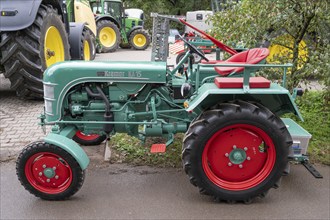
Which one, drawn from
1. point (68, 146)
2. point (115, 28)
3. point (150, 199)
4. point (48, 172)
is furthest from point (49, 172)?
point (115, 28)

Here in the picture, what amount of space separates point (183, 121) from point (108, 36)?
11.4 meters

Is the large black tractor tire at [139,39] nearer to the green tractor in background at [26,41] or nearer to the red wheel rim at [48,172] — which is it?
the green tractor in background at [26,41]

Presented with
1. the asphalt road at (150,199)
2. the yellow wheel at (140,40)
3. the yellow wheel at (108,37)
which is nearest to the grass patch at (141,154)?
the asphalt road at (150,199)

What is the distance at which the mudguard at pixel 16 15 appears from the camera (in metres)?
4.86

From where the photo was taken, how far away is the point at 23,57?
199 inches

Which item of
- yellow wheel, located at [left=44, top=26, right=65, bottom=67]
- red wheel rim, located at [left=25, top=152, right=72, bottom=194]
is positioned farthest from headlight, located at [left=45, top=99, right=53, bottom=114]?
yellow wheel, located at [left=44, top=26, right=65, bottom=67]

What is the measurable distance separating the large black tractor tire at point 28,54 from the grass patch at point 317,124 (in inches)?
157

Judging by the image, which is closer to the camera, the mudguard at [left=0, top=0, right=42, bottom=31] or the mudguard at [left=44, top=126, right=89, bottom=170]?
the mudguard at [left=44, top=126, right=89, bottom=170]

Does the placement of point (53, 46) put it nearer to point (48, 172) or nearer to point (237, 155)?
point (48, 172)

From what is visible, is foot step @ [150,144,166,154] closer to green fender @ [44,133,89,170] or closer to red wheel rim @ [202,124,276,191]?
Result: red wheel rim @ [202,124,276,191]

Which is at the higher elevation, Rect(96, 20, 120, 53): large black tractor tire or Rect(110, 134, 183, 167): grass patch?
Rect(96, 20, 120, 53): large black tractor tire

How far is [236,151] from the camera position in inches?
116

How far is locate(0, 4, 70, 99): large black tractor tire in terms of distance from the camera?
5008mm

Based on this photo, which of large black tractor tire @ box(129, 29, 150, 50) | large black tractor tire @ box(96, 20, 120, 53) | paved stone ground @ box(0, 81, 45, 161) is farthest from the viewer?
large black tractor tire @ box(129, 29, 150, 50)
